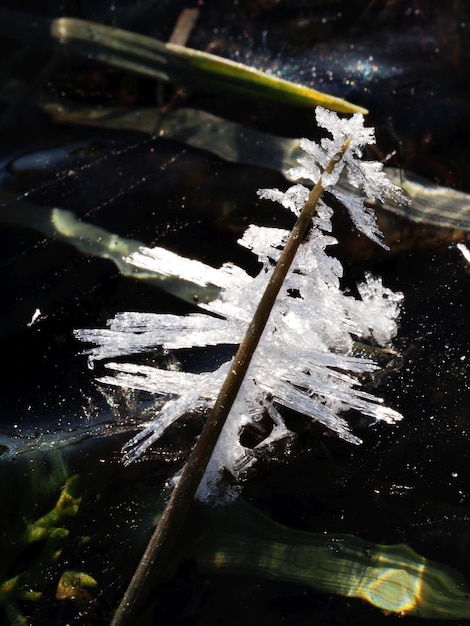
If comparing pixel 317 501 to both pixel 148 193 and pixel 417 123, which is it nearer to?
pixel 148 193

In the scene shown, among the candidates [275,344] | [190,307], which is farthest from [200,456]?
[190,307]

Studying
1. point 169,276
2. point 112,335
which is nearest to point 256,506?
point 112,335

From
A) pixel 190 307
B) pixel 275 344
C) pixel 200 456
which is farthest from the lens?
pixel 190 307

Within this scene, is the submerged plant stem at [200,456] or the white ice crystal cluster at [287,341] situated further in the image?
the white ice crystal cluster at [287,341]

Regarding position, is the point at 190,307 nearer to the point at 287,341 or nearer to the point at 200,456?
the point at 287,341
